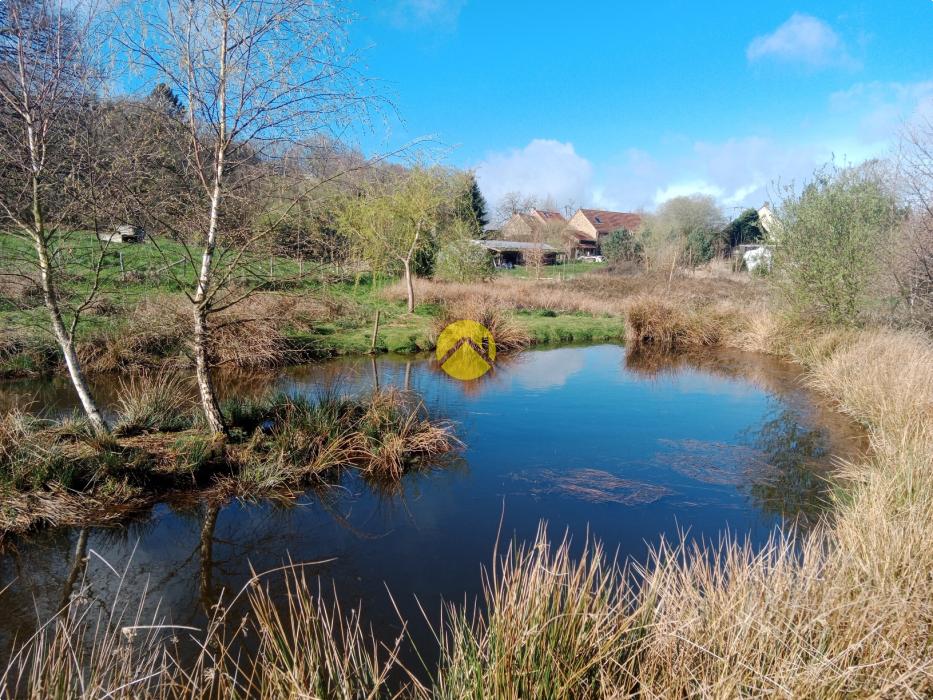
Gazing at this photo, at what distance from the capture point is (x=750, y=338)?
16.8 m

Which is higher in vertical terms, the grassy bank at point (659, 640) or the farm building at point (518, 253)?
the farm building at point (518, 253)

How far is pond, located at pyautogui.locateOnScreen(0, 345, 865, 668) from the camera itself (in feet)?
14.8

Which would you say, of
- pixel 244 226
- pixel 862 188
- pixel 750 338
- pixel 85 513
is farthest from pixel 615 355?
pixel 85 513

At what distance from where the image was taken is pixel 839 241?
13703mm

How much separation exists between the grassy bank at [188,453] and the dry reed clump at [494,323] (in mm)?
8032

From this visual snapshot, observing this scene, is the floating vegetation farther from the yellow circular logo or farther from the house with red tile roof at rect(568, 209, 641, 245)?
the house with red tile roof at rect(568, 209, 641, 245)

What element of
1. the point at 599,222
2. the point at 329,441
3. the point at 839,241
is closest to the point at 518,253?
the point at 599,222

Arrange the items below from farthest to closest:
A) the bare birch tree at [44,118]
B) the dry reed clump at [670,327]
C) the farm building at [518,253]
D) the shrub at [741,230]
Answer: the shrub at [741,230] → the farm building at [518,253] → the dry reed clump at [670,327] → the bare birch tree at [44,118]

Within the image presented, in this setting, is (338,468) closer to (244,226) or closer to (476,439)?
(476,439)

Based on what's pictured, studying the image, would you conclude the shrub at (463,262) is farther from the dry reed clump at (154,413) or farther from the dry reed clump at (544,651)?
the dry reed clump at (544,651)

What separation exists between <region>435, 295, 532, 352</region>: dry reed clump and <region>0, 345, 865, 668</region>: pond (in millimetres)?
5258

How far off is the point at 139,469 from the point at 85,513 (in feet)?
2.28

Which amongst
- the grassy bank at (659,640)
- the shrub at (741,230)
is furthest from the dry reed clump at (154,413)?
the shrub at (741,230)

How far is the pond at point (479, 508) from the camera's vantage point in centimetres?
451
